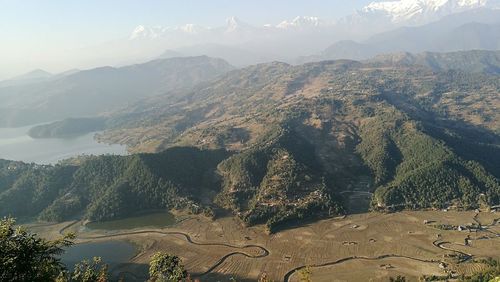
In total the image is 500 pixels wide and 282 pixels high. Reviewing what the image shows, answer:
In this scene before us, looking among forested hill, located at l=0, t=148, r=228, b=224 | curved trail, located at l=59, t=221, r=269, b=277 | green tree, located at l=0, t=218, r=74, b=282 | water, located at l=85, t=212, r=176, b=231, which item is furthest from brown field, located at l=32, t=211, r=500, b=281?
green tree, located at l=0, t=218, r=74, b=282

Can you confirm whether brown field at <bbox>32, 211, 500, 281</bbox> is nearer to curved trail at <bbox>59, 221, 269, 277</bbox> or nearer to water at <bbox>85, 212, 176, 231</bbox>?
curved trail at <bbox>59, 221, 269, 277</bbox>

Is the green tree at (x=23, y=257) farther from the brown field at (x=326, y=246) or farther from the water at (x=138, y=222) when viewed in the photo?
the water at (x=138, y=222)

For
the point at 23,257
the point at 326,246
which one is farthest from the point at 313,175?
the point at 23,257

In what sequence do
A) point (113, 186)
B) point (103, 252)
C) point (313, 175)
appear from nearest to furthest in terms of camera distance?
1. point (103, 252)
2. point (313, 175)
3. point (113, 186)

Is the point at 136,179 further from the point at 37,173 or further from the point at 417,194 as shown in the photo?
the point at 417,194

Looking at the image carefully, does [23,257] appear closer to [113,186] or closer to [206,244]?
[206,244]

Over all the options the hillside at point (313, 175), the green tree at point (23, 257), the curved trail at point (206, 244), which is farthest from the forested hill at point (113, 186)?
the green tree at point (23, 257)
